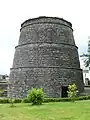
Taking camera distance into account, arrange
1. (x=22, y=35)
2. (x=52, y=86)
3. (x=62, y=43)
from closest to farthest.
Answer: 1. (x=52, y=86)
2. (x=62, y=43)
3. (x=22, y=35)

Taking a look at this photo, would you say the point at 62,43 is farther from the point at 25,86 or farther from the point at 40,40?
the point at 25,86

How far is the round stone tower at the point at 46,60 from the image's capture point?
2666 cm

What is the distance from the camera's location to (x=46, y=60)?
1071 inches

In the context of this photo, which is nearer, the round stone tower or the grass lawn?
the grass lawn

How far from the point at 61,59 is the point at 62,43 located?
6.01 feet

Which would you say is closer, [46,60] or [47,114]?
[47,114]

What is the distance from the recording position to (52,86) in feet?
86.5

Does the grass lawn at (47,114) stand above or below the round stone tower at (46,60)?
below

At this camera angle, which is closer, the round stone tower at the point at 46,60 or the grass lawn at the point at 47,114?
the grass lawn at the point at 47,114

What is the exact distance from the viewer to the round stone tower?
26656mm

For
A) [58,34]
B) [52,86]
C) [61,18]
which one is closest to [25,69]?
[52,86]

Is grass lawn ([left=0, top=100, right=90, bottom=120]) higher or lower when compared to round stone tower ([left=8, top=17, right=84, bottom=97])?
lower

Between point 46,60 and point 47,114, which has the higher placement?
point 46,60

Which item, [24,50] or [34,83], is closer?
[34,83]
